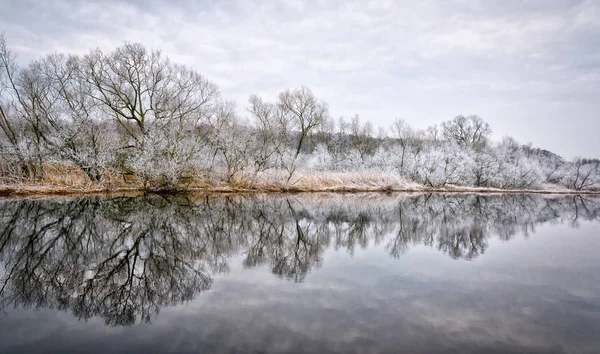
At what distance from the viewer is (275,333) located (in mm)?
3967

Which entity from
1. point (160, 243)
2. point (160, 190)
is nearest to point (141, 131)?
point (160, 190)

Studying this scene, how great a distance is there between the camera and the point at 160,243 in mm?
8289

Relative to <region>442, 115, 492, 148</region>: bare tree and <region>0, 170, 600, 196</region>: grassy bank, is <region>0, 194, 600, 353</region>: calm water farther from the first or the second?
<region>442, 115, 492, 148</region>: bare tree

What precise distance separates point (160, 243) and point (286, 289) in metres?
4.33

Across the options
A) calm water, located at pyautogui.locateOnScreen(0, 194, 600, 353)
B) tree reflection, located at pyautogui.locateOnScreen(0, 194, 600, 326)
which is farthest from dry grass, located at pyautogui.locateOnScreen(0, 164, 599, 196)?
calm water, located at pyautogui.locateOnScreen(0, 194, 600, 353)

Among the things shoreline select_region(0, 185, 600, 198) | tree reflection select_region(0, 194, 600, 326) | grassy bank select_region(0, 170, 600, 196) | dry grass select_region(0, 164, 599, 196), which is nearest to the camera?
tree reflection select_region(0, 194, 600, 326)

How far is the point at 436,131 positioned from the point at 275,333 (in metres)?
70.7

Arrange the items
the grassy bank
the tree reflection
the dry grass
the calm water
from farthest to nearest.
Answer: the dry grass
the grassy bank
the tree reflection
the calm water

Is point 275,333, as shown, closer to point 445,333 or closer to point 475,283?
point 445,333

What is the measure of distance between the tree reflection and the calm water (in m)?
0.05

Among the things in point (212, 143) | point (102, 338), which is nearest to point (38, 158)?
point (212, 143)

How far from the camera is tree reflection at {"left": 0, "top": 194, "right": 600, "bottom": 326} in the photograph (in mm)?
5129

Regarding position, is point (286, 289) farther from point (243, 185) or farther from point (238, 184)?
point (238, 184)

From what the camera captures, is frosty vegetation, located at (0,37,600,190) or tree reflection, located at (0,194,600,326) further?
frosty vegetation, located at (0,37,600,190)
